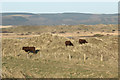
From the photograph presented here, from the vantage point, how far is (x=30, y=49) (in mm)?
56531

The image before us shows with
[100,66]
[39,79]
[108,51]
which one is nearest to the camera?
[39,79]

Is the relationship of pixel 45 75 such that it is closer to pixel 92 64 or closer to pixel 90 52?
pixel 92 64

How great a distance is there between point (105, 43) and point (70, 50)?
14.3 metres

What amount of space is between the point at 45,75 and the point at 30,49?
2365 cm

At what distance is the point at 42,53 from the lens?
179 ft

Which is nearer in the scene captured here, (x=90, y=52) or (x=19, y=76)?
(x=19, y=76)

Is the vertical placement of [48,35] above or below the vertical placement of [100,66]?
above

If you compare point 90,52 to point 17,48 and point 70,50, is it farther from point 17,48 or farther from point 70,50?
point 17,48

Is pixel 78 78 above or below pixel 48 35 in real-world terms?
below

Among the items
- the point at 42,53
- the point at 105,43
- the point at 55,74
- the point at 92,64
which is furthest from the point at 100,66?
the point at 105,43

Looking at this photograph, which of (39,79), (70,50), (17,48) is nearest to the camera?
(39,79)

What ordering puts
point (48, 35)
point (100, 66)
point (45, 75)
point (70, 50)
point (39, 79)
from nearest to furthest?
point (39, 79) → point (45, 75) → point (100, 66) → point (70, 50) → point (48, 35)

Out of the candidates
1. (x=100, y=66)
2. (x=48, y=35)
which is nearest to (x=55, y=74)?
(x=100, y=66)

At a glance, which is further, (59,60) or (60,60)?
(60,60)
